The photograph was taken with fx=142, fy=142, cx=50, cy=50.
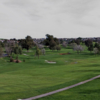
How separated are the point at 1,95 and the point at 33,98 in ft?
14.0

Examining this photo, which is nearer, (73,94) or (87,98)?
(87,98)

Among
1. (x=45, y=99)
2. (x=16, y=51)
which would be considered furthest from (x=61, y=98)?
(x=16, y=51)

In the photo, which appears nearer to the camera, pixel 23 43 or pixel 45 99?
pixel 45 99

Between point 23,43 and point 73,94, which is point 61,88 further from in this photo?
point 23,43

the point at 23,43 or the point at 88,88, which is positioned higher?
the point at 23,43

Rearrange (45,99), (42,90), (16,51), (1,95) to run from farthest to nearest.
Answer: (16,51)
(42,90)
(1,95)
(45,99)

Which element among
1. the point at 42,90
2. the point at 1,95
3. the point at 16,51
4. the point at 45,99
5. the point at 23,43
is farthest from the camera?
the point at 23,43

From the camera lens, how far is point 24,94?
18.2 metres

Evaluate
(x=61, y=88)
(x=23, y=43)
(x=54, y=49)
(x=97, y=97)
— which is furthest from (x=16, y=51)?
(x=97, y=97)

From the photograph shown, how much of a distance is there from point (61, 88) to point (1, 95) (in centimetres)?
824

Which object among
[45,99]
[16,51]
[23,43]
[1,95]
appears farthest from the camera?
[23,43]

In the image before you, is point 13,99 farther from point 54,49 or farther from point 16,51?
point 54,49

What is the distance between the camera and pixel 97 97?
56.4ft

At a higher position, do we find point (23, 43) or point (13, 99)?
point (23, 43)
